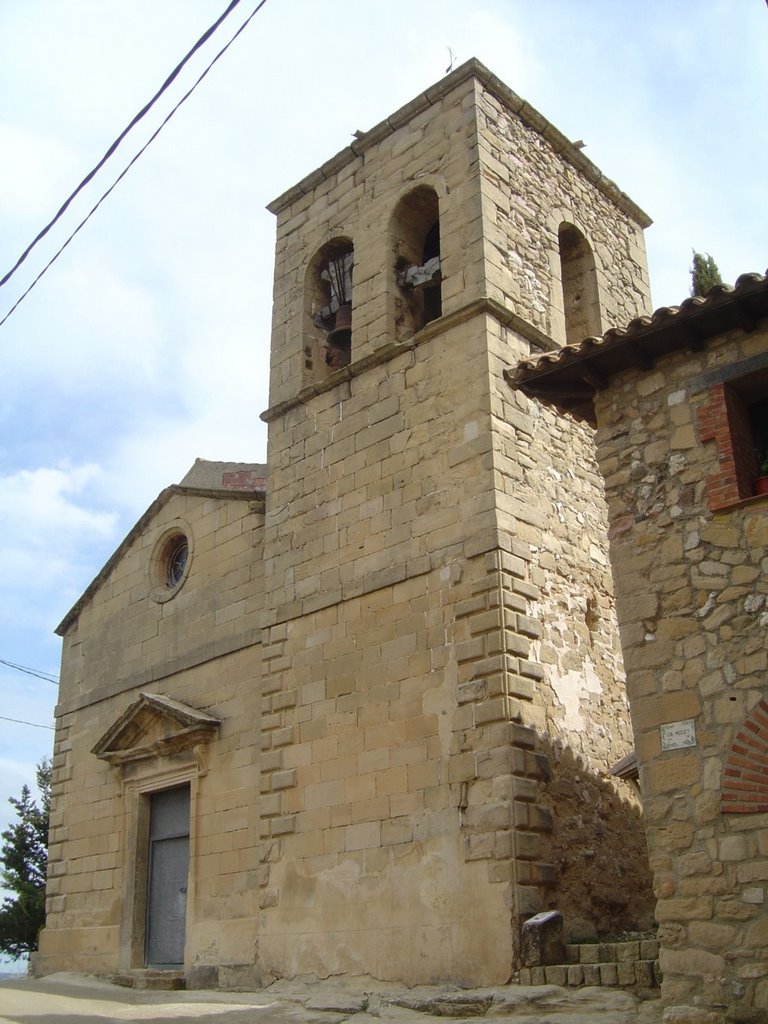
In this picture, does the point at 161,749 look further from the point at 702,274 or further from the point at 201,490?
the point at 702,274

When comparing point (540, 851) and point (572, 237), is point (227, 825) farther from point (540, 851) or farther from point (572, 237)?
point (572, 237)

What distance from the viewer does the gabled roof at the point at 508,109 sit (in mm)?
12531

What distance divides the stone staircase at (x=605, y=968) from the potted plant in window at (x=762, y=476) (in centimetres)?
330

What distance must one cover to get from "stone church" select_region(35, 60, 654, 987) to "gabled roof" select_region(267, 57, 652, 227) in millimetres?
35

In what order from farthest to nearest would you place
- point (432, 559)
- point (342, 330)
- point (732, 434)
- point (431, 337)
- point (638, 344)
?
Result: point (342, 330) < point (431, 337) < point (432, 559) < point (638, 344) < point (732, 434)

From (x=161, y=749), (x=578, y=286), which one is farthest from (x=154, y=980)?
(x=578, y=286)

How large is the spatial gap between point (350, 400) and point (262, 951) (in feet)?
18.4

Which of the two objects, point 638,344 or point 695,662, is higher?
point 638,344

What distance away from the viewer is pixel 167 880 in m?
12.8

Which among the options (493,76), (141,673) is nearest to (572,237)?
(493,76)

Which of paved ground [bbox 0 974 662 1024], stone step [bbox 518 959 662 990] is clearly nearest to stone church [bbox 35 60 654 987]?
paved ground [bbox 0 974 662 1024]

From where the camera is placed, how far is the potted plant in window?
288 inches

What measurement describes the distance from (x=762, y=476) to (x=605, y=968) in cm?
363

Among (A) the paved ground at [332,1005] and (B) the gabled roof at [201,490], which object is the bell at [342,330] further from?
(A) the paved ground at [332,1005]
